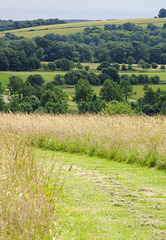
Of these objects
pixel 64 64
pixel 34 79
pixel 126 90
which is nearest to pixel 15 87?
pixel 34 79

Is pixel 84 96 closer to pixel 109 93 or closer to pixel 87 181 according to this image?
pixel 109 93

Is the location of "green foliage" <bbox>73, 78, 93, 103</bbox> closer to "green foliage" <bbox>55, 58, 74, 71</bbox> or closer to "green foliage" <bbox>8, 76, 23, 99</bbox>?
"green foliage" <bbox>8, 76, 23, 99</bbox>

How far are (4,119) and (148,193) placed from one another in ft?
31.1

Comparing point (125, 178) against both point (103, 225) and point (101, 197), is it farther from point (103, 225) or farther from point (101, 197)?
point (103, 225)

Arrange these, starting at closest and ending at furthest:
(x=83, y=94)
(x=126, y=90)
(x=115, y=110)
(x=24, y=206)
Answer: (x=24, y=206)
(x=115, y=110)
(x=83, y=94)
(x=126, y=90)

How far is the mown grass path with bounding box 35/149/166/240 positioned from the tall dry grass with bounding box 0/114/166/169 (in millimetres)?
1071

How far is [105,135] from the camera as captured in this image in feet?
40.9

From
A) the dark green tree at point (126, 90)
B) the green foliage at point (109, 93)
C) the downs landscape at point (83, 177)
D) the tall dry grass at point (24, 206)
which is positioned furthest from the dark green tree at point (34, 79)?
the tall dry grass at point (24, 206)

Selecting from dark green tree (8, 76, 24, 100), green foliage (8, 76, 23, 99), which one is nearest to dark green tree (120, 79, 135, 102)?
dark green tree (8, 76, 24, 100)

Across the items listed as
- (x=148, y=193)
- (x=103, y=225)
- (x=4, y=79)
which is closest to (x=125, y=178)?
(x=148, y=193)

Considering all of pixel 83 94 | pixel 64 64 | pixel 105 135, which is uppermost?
pixel 105 135

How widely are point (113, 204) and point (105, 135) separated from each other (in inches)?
243

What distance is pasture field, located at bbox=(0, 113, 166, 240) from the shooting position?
4.27m

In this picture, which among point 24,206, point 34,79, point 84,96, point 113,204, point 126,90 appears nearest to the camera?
point 24,206
